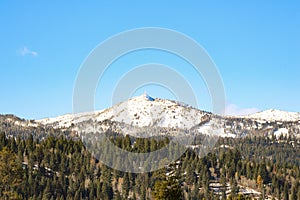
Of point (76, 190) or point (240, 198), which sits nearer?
point (240, 198)

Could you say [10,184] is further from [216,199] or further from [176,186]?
[216,199]

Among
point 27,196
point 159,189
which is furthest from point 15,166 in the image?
point 27,196

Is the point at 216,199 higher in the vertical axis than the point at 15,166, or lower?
lower

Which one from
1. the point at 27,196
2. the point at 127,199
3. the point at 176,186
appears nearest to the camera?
the point at 176,186

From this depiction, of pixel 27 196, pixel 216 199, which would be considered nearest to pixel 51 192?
pixel 27 196

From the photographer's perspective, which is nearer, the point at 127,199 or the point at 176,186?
the point at 176,186

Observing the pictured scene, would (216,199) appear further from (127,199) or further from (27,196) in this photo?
(27,196)

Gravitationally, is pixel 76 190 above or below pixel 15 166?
below

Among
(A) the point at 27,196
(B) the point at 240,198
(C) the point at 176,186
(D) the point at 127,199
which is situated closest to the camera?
(C) the point at 176,186

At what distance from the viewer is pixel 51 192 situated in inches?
7411

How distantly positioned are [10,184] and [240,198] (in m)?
54.0

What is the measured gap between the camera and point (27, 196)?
7047 inches

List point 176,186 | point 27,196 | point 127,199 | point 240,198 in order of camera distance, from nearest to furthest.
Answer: point 176,186, point 240,198, point 27,196, point 127,199

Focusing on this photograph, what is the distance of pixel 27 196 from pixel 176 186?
101 m
